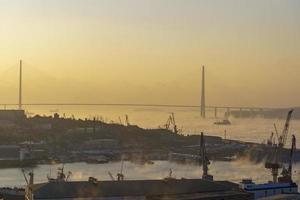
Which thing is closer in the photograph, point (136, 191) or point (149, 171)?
point (136, 191)

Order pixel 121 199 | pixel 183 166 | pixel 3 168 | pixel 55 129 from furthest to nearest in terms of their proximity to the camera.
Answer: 1. pixel 55 129
2. pixel 183 166
3. pixel 3 168
4. pixel 121 199

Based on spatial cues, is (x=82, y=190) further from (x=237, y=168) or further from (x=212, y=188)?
(x=237, y=168)

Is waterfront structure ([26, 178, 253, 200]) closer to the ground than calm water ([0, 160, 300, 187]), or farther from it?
farther from it

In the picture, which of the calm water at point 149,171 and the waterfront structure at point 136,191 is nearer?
the waterfront structure at point 136,191

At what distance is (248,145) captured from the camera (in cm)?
1816

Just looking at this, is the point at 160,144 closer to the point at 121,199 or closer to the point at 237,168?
the point at 237,168

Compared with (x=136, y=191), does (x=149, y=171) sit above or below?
below

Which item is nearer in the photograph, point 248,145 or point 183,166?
point 183,166

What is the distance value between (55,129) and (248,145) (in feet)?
18.6

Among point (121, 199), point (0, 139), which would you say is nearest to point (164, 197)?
point (121, 199)

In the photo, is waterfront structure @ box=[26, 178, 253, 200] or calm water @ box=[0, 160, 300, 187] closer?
waterfront structure @ box=[26, 178, 253, 200]

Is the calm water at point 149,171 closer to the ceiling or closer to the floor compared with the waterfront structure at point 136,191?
closer to the floor

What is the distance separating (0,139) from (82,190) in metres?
11.3

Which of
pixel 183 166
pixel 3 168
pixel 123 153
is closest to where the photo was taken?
pixel 3 168
